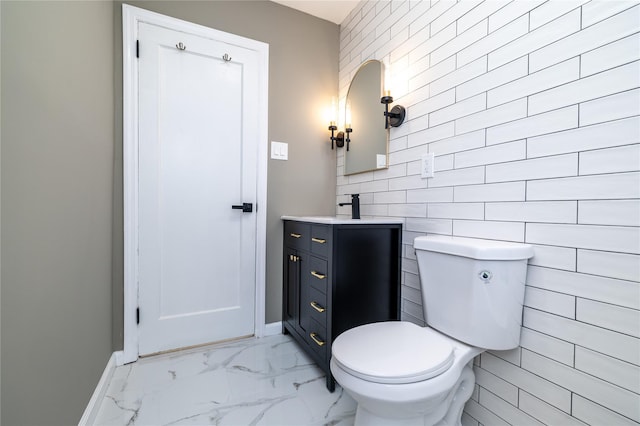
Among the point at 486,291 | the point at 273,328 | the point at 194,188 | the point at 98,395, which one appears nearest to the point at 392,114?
the point at 486,291

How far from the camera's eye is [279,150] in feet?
6.88

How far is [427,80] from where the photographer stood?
1.46 metres

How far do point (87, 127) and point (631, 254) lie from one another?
1.96m

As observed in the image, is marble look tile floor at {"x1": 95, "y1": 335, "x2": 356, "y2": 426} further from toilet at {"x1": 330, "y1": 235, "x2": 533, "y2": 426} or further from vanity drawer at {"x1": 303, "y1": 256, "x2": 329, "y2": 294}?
vanity drawer at {"x1": 303, "y1": 256, "x2": 329, "y2": 294}

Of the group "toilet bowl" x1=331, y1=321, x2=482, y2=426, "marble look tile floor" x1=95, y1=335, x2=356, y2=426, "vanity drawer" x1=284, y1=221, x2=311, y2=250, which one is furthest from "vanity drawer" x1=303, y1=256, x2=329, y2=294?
"marble look tile floor" x1=95, y1=335, x2=356, y2=426

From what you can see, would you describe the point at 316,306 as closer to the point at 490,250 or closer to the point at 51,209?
the point at 490,250

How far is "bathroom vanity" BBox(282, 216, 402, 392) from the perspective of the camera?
4.69ft

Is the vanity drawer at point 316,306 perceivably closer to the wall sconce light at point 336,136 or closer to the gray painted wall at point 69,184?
the gray painted wall at point 69,184

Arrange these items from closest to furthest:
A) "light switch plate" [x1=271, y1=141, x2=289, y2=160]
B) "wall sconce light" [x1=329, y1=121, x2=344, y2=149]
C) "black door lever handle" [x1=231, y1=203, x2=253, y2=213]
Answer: "black door lever handle" [x1=231, y1=203, x2=253, y2=213] → "light switch plate" [x1=271, y1=141, x2=289, y2=160] → "wall sconce light" [x1=329, y1=121, x2=344, y2=149]

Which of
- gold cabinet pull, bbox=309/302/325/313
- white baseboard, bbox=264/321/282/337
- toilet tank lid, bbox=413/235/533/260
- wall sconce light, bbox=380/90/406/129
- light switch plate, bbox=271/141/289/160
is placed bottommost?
white baseboard, bbox=264/321/282/337

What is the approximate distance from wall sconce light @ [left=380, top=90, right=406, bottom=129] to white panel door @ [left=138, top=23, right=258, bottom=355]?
92cm

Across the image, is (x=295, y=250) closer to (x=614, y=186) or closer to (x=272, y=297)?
(x=272, y=297)

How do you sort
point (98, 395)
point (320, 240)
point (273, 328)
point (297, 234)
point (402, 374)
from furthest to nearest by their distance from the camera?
1. point (273, 328)
2. point (297, 234)
3. point (320, 240)
4. point (98, 395)
5. point (402, 374)

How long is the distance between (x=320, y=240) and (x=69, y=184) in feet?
3.50
